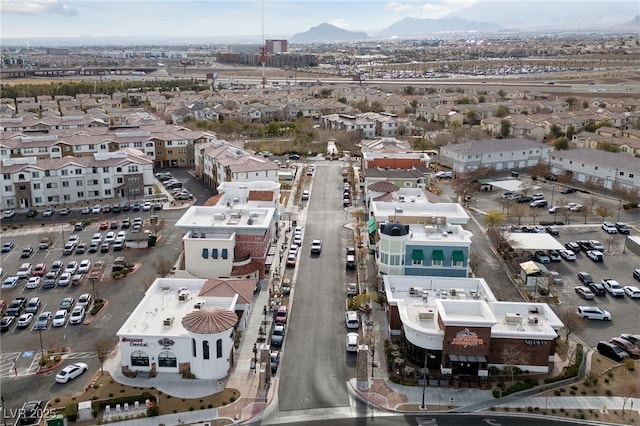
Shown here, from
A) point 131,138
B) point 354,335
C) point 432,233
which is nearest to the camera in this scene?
point 354,335

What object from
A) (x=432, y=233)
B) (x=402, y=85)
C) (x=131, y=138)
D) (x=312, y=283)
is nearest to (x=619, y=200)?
(x=432, y=233)

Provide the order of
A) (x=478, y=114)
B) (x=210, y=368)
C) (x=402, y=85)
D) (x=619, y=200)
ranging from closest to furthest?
(x=210, y=368) → (x=619, y=200) → (x=478, y=114) → (x=402, y=85)

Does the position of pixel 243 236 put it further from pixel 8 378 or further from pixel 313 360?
pixel 8 378

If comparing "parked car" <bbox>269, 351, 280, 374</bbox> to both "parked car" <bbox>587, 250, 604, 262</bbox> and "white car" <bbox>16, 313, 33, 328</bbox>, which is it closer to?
"white car" <bbox>16, 313, 33, 328</bbox>

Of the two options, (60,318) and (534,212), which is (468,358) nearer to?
(60,318)

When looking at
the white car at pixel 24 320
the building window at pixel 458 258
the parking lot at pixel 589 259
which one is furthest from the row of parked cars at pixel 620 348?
the white car at pixel 24 320

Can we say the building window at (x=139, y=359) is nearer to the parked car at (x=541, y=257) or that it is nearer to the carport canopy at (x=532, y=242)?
the carport canopy at (x=532, y=242)

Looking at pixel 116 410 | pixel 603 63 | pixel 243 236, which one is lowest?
pixel 116 410
